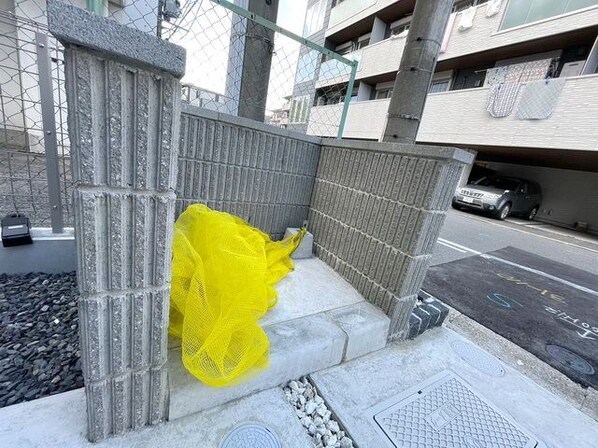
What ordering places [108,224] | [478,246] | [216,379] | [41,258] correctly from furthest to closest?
[478,246]
[41,258]
[216,379]
[108,224]

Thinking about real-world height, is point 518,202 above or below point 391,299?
above

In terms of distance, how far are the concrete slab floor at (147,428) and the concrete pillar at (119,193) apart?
0.12m

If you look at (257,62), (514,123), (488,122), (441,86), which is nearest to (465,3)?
(441,86)

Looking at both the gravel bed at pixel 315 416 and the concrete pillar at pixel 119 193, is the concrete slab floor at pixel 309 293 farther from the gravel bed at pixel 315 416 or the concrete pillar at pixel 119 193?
the concrete pillar at pixel 119 193

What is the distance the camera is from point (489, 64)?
30.2 ft

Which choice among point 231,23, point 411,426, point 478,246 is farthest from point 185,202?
point 478,246

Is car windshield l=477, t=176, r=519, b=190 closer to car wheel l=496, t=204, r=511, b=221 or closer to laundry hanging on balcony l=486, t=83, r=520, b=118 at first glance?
car wheel l=496, t=204, r=511, b=221

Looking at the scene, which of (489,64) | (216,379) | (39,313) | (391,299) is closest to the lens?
(216,379)

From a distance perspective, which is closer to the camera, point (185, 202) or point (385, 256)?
point (385, 256)

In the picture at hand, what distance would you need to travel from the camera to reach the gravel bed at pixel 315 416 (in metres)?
1.26

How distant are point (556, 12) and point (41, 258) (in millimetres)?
11593

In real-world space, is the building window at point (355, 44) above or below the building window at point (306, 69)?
above

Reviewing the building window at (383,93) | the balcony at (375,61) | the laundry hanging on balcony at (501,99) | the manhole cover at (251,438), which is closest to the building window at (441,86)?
the balcony at (375,61)

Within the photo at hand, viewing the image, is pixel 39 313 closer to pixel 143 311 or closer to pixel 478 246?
pixel 143 311
